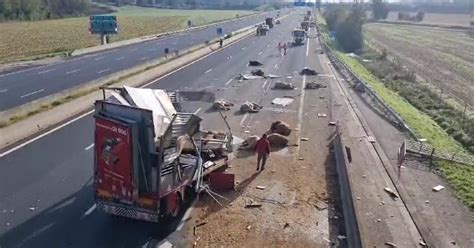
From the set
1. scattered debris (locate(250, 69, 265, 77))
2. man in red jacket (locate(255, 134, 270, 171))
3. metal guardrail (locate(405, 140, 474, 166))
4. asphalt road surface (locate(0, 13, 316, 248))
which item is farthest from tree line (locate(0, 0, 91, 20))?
metal guardrail (locate(405, 140, 474, 166))

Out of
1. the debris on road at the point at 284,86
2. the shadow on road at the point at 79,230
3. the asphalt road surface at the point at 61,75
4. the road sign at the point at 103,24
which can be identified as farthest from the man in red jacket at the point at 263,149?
the road sign at the point at 103,24

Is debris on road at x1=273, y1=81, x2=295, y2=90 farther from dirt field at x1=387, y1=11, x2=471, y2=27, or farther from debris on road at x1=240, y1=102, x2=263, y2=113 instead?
dirt field at x1=387, y1=11, x2=471, y2=27

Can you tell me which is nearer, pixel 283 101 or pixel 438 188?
pixel 438 188

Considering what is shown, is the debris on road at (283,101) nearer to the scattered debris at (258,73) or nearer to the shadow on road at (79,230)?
the scattered debris at (258,73)

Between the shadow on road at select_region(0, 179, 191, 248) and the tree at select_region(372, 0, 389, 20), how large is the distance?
463 feet

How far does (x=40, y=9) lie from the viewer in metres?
119

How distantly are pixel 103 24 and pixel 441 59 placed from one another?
39.6 meters

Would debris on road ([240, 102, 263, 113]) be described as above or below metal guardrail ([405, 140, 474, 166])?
above

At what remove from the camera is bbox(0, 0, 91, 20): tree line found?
350 feet

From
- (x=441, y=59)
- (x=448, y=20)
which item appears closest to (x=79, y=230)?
(x=441, y=59)

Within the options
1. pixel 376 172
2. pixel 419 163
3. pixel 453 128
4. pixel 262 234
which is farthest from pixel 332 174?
pixel 453 128

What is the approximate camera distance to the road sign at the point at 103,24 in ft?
184

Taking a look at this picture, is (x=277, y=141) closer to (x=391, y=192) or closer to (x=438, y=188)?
(x=391, y=192)

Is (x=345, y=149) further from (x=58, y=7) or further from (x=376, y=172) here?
(x=58, y=7)
